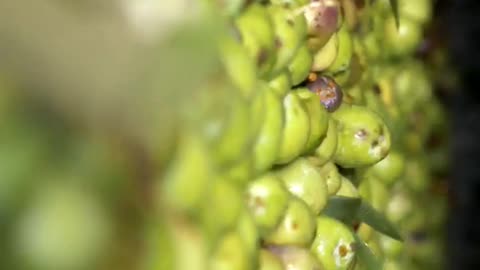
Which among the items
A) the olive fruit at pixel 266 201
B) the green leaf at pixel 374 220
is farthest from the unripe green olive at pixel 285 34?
the green leaf at pixel 374 220

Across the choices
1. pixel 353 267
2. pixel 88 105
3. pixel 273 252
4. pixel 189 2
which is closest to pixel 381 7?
pixel 353 267

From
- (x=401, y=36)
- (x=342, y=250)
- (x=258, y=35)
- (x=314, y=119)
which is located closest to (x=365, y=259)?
(x=342, y=250)

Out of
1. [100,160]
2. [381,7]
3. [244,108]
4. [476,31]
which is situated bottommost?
[476,31]

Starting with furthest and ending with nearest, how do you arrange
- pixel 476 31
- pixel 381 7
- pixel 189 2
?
pixel 476 31 → pixel 381 7 → pixel 189 2

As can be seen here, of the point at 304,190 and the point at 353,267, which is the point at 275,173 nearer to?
the point at 304,190

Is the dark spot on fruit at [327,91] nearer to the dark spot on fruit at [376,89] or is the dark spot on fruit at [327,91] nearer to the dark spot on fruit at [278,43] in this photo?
the dark spot on fruit at [278,43]

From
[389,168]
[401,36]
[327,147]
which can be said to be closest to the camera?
[327,147]

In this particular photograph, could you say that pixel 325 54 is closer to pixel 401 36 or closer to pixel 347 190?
pixel 347 190
